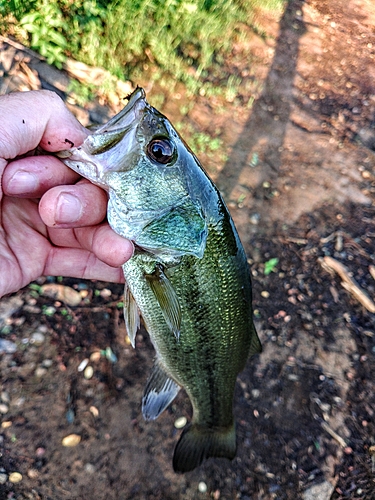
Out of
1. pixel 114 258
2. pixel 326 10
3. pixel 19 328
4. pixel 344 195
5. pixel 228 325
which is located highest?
pixel 326 10

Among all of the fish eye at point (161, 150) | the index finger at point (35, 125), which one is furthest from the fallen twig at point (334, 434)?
the index finger at point (35, 125)

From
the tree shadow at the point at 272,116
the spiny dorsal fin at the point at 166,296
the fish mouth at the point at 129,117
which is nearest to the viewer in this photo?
the fish mouth at the point at 129,117

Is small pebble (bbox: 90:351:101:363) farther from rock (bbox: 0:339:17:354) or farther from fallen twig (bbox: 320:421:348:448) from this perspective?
fallen twig (bbox: 320:421:348:448)

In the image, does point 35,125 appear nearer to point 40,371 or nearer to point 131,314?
point 131,314

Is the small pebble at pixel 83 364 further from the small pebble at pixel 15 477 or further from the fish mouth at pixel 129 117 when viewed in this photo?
the fish mouth at pixel 129 117

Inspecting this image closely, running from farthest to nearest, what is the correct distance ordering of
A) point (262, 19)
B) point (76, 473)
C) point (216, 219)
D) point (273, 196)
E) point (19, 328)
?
point (262, 19) → point (273, 196) → point (19, 328) → point (76, 473) → point (216, 219)

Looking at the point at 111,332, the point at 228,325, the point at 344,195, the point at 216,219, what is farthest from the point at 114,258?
the point at 344,195

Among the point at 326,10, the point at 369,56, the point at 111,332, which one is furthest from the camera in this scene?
the point at 326,10

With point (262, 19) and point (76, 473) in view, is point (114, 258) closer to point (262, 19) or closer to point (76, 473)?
point (76, 473)
